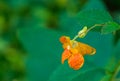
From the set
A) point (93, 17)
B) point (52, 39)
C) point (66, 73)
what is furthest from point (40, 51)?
point (93, 17)

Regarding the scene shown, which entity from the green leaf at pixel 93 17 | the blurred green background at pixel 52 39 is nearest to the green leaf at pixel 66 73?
the blurred green background at pixel 52 39

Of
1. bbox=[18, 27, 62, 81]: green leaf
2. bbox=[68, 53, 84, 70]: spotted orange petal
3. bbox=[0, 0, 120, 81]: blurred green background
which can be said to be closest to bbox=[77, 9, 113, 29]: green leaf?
bbox=[0, 0, 120, 81]: blurred green background

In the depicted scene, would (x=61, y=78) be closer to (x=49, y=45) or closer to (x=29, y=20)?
(x=49, y=45)

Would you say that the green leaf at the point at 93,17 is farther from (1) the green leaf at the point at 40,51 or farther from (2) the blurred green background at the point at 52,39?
(1) the green leaf at the point at 40,51

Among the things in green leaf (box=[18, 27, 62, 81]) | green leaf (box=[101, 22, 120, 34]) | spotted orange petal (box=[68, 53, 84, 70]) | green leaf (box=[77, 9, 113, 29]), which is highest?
green leaf (box=[18, 27, 62, 81])

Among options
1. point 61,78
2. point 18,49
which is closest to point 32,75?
point 61,78

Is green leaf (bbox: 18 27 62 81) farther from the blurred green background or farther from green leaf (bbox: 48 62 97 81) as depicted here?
green leaf (bbox: 48 62 97 81)
